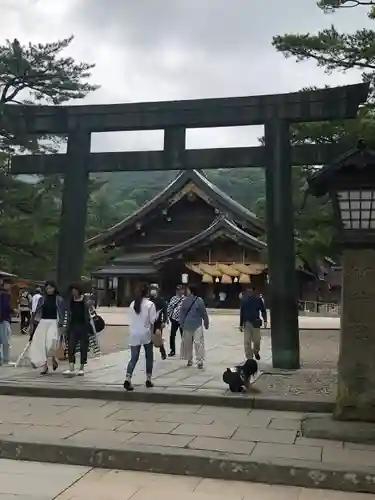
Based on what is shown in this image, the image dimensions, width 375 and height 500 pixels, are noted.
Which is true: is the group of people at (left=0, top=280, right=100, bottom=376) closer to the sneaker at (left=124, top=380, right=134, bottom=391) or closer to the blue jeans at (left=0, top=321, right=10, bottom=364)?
the blue jeans at (left=0, top=321, right=10, bottom=364)

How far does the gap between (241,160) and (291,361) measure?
397cm

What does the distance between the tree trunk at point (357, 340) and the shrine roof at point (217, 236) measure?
26237 mm

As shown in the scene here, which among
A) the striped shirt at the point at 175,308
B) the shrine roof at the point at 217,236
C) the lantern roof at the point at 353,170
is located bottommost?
the striped shirt at the point at 175,308

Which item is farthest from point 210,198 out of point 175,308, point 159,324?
point 159,324

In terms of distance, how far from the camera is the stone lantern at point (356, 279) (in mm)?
6547

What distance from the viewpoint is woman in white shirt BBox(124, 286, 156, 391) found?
8219 mm

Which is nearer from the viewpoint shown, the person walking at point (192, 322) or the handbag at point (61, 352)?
the person walking at point (192, 322)

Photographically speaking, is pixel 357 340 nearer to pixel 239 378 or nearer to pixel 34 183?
pixel 239 378

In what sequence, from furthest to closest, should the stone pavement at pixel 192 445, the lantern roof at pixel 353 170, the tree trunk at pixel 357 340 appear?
the lantern roof at pixel 353 170 → the tree trunk at pixel 357 340 → the stone pavement at pixel 192 445

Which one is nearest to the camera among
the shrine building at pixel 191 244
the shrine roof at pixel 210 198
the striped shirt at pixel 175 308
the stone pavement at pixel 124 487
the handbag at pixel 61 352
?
the stone pavement at pixel 124 487

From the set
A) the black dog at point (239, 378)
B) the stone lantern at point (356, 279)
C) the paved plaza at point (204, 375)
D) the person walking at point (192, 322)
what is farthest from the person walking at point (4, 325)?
the stone lantern at point (356, 279)

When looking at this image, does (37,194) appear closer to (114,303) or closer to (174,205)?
(174,205)

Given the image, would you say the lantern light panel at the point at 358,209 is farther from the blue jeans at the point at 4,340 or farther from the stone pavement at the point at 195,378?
the blue jeans at the point at 4,340

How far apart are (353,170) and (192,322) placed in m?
4.97
